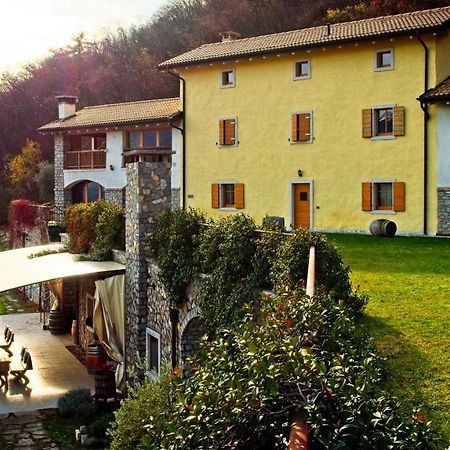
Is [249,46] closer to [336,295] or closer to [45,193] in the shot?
[45,193]

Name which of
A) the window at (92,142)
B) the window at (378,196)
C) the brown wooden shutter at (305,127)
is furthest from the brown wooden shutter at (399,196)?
the window at (92,142)

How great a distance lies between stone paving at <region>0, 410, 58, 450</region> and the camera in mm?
13578

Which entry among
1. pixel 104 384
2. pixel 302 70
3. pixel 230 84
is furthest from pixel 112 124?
pixel 104 384

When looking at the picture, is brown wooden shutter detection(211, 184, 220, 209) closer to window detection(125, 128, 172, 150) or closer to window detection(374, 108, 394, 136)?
window detection(125, 128, 172, 150)

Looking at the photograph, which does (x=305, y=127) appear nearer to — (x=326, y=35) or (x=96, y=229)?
(x=326, y=35)

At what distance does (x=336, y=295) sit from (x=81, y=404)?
7.98 meters

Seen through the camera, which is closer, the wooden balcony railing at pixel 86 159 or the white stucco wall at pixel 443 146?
the white stucco wall at pixel 443 146

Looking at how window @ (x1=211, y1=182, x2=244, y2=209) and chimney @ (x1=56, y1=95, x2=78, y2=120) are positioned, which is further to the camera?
chimney @ (x1=56, y1=95, x2=78, y2=120)

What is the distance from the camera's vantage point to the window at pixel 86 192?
127ft

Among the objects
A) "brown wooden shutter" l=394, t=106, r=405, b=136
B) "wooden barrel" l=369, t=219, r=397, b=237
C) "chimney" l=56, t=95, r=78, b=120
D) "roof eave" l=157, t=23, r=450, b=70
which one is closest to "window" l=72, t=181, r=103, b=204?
"chimney" l=56, t=95, r=78, b=120

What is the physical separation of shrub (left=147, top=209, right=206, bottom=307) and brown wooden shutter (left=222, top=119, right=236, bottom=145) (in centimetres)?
1626

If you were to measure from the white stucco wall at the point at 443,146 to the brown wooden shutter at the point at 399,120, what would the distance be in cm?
141

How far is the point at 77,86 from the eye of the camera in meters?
57.8

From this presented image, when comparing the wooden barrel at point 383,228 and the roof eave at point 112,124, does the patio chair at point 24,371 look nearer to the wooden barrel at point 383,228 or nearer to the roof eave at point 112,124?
the wooden barrel at point 383,228
